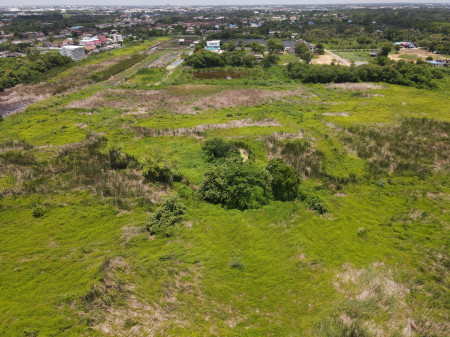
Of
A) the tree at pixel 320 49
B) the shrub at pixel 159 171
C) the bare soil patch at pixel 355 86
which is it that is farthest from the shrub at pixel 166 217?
the tree at pixel 320 49

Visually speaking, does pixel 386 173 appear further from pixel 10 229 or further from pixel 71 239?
pixel 10 229

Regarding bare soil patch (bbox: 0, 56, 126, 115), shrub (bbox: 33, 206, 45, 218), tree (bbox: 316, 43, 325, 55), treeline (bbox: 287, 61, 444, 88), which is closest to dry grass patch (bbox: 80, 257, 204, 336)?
shrub (bbox: 33, 206, 45, 218)

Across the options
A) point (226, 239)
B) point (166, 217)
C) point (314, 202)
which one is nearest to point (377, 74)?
point (314, 202)

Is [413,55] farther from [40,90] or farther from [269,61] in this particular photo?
[40,90]

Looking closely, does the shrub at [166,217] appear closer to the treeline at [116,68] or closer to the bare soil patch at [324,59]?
the treeline at [116,68]

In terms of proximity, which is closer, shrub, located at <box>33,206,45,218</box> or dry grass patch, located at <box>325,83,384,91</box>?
shrub, located at <box>33,206,45,218</box>

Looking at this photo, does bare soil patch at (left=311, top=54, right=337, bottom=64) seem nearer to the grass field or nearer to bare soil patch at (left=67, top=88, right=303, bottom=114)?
bare soil patch at (left=67, top=88, right=303, bottom=114)
